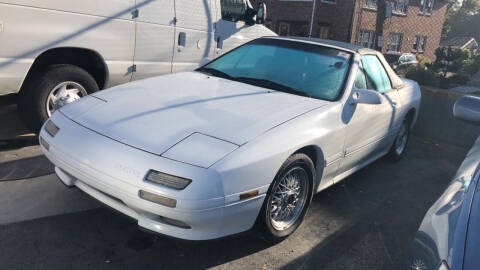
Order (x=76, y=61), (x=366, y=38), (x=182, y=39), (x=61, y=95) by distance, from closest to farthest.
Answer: (x=61, y=95)
(x=76, y=61)
(x=182, y=39)
(x=366, y=38)

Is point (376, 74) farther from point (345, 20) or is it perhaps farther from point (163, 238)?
point (345, 20)

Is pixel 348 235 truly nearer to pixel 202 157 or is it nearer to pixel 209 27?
pixel 202 157

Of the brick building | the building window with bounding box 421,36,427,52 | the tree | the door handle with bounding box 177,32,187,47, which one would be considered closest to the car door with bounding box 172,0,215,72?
the door handle with bounding box 177,32,187,47

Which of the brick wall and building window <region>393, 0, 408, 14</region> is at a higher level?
building window <region>393, 0, 408, 14</region>

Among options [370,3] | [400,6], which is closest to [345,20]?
[370,3]

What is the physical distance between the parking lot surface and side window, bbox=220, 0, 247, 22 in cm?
332

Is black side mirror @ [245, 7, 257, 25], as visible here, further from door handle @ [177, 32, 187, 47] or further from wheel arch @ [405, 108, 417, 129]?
wheel arch @ [405, 108, 417, 129]

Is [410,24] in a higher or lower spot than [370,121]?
lower

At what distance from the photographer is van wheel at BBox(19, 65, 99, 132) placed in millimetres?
4418

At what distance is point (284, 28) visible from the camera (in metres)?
26.1

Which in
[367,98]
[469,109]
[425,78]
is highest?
[469,109]

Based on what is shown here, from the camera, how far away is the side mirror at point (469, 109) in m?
3.05

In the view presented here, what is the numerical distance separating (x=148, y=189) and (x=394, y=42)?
1186 inches

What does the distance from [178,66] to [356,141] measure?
2977mm
